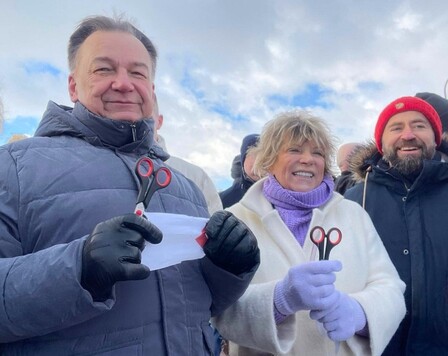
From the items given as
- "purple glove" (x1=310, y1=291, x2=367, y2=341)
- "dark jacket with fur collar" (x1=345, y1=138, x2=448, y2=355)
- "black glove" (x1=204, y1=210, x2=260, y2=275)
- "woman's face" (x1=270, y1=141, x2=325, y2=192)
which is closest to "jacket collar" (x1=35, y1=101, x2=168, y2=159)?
"black glove" (x1=204, y1=210, x2=260, y2=275)

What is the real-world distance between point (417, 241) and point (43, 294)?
225 centimetres

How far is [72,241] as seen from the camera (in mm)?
1401

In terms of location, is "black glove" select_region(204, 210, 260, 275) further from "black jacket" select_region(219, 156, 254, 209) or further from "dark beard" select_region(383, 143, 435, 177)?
"black jacket" select_region(219, 156, 254, 209)

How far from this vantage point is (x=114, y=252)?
1.25 metres

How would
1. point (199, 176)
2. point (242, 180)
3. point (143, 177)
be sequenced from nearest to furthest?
point (143, 177), point (199, 176), point (242, 180)

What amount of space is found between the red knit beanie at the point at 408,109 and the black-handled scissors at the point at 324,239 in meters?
1.49

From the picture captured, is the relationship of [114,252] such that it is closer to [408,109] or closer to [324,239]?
[324,239]

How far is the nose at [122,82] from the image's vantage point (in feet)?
6.00

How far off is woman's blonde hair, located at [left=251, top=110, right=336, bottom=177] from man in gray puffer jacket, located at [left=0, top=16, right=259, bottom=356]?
958 mm

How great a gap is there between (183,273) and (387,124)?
7.63 ft

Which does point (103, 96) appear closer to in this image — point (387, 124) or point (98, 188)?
point (98, 188)

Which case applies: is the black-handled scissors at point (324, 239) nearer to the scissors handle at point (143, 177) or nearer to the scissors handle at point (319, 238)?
the scissors handle at point (319, 238)

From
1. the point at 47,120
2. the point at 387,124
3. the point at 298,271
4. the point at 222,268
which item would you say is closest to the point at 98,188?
the point at 47,120

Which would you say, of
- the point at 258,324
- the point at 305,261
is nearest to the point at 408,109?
the point at 305,261
